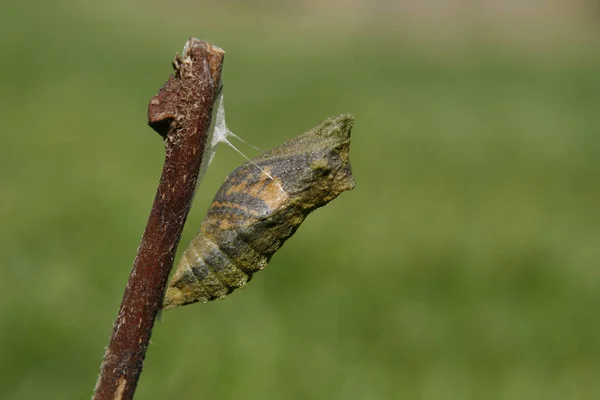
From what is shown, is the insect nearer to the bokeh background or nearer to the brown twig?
the brown twig

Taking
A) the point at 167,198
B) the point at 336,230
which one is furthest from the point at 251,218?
the point at 336,230

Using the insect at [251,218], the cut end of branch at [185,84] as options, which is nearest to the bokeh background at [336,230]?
the insect at [251,218]

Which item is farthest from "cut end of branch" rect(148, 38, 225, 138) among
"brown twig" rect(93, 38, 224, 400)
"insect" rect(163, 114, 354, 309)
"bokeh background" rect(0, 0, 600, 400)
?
"bokeh background" rect(0, 0, 600, 400)

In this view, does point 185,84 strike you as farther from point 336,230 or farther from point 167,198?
point 336,230

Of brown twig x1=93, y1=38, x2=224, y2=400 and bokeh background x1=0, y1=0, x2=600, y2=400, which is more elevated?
bokeh background x1=0, y1=0, x2=600, y2=400

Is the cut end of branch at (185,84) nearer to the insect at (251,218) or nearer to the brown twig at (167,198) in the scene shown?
the brown twig at (167,198)
